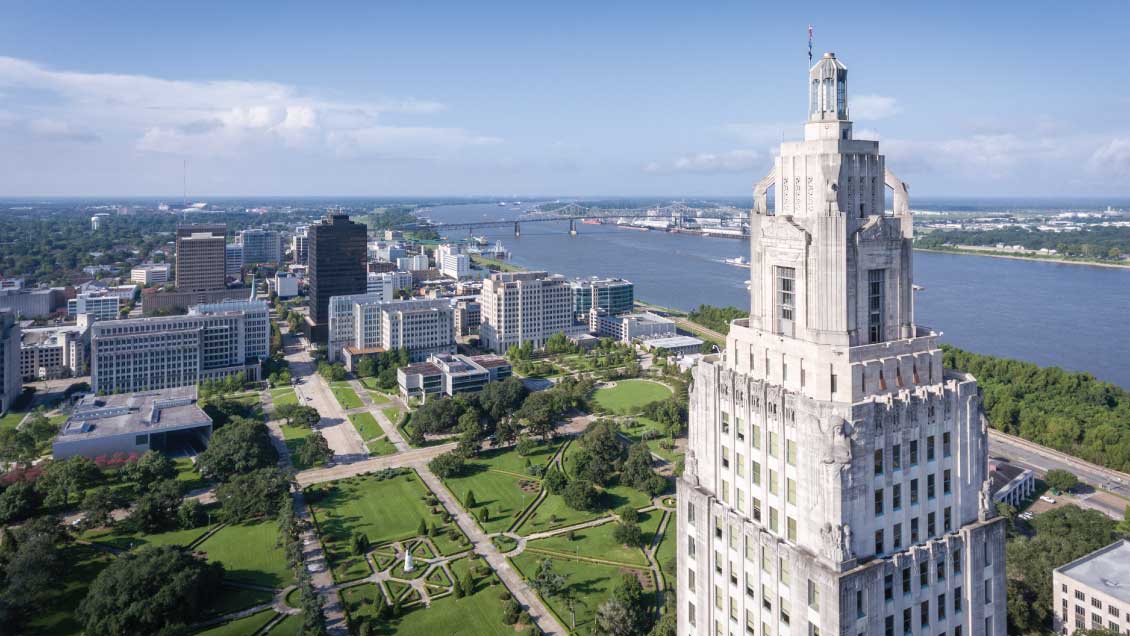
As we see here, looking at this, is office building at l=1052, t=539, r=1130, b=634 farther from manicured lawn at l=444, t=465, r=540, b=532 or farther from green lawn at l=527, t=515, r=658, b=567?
manicured lawn at l=444, t=465, r=540, b=532

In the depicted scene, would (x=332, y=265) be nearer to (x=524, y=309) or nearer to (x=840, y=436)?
(x=524, y=309)

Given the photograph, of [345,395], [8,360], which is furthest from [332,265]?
[8,360]

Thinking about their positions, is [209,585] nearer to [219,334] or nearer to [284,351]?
[219,334]

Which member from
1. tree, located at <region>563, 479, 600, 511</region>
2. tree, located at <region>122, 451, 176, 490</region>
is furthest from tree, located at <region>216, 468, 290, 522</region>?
tree, located at <region>563, 479, 600, 511</region>

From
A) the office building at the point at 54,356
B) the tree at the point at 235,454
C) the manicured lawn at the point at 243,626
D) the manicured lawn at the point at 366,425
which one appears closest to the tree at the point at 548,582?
the manicured lawn at the point at 243,626

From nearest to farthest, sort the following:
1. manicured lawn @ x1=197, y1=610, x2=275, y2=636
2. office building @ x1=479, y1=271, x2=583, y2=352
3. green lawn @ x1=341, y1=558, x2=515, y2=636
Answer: manicured lawn @ x1=197, y1=610, x2=275, y2=636, green lawn @ x1=341, y1=558, x2=515, y2=636, office building @ x1=479, y1=271, x2=583, y2=352

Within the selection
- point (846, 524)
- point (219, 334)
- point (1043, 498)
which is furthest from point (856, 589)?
point (219, 334)
